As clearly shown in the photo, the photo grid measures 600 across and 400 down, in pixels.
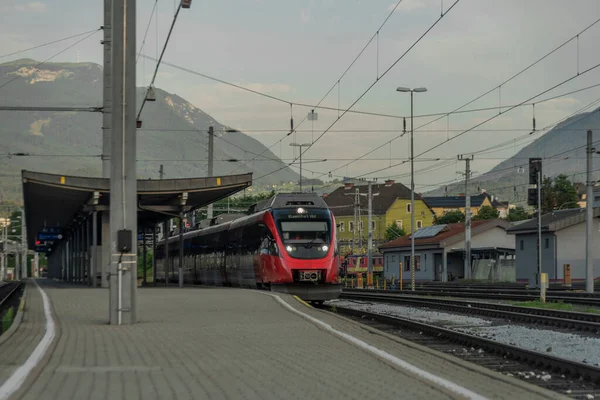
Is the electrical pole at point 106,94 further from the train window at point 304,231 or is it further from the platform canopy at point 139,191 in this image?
the train window at point 304,231

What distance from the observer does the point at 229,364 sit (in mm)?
10562

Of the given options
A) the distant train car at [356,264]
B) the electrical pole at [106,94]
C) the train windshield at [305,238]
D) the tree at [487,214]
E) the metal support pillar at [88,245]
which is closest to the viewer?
the train windshield at [305,238]

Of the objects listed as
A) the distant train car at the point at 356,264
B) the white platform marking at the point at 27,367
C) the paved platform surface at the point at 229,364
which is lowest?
the distant train car at the point at 356,264

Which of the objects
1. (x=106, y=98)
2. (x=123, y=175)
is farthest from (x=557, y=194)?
(x=123, y=175)

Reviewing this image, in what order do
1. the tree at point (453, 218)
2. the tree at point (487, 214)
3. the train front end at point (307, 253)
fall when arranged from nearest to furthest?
the train front end at point (307, 253), the tree at point (487, 214), the tree at point (453, 218)

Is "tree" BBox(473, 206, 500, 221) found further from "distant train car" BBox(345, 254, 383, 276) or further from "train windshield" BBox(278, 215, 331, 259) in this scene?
"train windshield" BBox(278, 215, 331, 259)

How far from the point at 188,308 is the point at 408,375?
1221 cm

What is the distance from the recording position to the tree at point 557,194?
377 ft

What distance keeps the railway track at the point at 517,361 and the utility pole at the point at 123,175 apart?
5.45 meters

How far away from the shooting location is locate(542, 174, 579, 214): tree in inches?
4528

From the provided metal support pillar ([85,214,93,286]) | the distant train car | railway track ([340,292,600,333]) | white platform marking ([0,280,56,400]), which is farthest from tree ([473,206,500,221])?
white platform marking ([0,280,56,400])

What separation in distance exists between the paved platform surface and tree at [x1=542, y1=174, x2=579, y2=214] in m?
102

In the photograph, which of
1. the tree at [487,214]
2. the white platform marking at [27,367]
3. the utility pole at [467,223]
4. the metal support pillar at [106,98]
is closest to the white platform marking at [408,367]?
the white platform marking at [27,367]

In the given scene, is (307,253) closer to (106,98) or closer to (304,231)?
(304,231)
